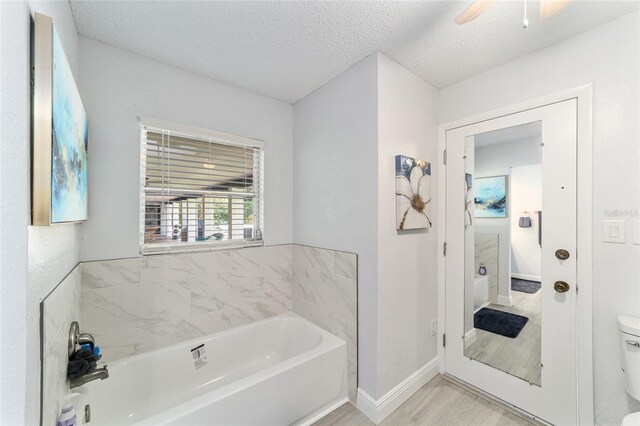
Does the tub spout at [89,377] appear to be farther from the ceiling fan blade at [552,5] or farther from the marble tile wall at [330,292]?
the ceiling fan blade at [552,5]

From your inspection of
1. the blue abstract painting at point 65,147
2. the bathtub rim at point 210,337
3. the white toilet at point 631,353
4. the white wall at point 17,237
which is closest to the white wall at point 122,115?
the blue abstract painting at point 65,147

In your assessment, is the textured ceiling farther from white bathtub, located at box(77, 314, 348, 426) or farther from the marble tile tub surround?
white bathtub, located at box(77, 314, 348, 426)

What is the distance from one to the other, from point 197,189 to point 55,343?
1346 mm

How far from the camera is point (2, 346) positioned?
2.18ft

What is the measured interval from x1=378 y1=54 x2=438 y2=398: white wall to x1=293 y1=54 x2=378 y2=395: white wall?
0.21 ft

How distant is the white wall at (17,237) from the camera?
68cm

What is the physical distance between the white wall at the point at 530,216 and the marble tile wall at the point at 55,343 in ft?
8.64

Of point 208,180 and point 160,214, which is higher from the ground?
point 208,180

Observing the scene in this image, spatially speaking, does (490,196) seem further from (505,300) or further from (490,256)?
(505,300)

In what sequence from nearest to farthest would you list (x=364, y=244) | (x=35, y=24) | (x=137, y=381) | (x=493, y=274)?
(x=35, y=24), (x=137, y=381), (x=364, y=244), (x=493, y=274)

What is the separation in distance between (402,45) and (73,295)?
99.4 inches

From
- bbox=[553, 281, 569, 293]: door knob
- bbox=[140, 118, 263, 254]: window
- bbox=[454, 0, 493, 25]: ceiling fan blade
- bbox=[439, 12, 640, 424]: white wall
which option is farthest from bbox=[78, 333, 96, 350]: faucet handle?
bbox=[439, 12, 640, 424]: white wall

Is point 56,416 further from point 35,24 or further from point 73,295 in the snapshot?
point 35,24

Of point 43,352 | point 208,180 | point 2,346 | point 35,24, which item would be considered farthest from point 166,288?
point 35,24
